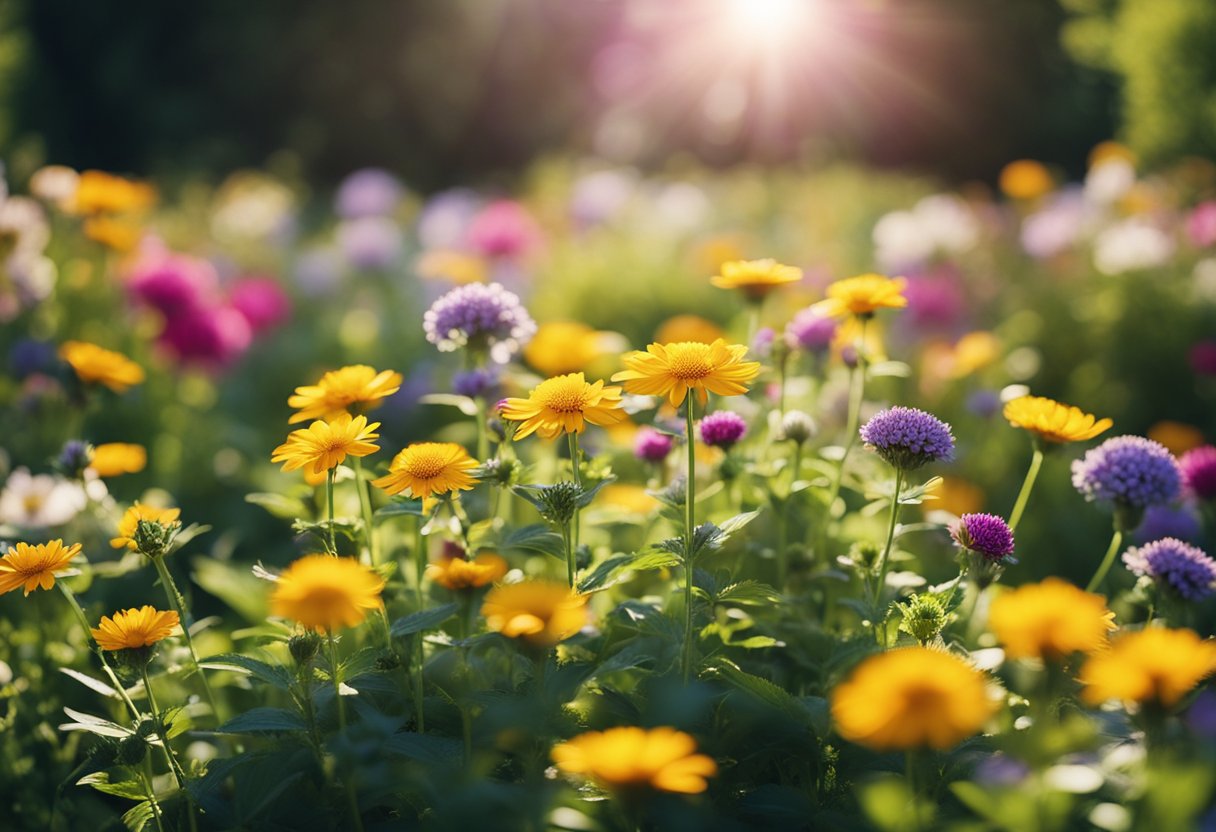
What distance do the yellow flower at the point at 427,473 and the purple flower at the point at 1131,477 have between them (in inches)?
35.3

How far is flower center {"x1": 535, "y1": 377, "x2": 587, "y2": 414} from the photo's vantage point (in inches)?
48.8

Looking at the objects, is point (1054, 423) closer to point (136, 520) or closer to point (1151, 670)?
point (1151, 670)

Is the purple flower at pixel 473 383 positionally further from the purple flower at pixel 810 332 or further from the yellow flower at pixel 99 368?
the yellow flower at pixel 99 368

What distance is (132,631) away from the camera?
4.07 ft

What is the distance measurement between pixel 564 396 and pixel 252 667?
0.57m

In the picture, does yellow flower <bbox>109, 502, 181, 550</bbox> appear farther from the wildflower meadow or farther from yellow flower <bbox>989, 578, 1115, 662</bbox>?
yellow flower <bbox>989, 578, 1115, 662</bbox>

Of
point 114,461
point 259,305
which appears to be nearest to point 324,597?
point 114,461

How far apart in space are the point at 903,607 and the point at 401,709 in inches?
29.4

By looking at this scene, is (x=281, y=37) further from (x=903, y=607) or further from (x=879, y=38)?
(x=903, y=607)

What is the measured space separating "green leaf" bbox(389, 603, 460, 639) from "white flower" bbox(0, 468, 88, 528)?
98 centimetres

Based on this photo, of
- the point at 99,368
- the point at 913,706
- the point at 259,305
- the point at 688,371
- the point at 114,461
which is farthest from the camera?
the point at 259,305

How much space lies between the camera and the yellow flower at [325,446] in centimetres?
125

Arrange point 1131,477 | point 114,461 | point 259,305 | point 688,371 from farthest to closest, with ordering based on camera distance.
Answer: point 259,305
point 114,461
point 1131,477
point 688,371

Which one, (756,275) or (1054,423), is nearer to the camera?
(1054,423)
